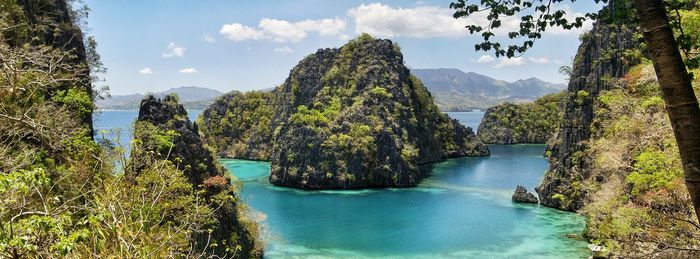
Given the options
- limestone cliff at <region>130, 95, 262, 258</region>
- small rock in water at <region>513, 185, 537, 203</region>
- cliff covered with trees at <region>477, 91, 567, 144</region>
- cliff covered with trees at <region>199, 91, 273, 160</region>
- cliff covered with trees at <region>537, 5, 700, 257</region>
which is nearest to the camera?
cliff covered with trees at <region>537, 5, 700, 257</region>

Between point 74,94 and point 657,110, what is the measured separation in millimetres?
28777

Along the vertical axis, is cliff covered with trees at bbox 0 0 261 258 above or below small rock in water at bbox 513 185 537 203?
above

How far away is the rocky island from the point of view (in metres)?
66.2

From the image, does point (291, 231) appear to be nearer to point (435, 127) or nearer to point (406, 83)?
point (406, 83)

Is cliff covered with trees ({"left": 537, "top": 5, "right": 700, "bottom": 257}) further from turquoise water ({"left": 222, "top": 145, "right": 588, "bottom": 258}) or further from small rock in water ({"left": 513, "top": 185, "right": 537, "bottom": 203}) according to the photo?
turquoise water ({"left": 222, "top": 145, "right": 588, "bottom": 258})

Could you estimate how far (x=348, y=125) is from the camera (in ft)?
234

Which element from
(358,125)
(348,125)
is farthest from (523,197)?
(348,125)

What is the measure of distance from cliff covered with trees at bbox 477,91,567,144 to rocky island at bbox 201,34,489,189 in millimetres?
29267

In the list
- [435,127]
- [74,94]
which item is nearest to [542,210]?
[74,94]

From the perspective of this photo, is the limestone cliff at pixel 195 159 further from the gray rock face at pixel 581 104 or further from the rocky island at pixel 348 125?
the rocky island at pixel 348 125

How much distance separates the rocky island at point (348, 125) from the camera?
66.2 meters

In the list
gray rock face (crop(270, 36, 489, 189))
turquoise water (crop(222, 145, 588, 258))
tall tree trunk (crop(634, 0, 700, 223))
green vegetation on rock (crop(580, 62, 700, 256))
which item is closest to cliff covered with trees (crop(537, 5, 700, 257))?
green vegetation on rock (crop(580, 62, 700, 256))

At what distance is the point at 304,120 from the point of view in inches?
2822

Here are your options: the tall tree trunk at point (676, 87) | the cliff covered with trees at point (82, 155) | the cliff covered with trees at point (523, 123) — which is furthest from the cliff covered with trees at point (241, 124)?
the tall tree trunk at point (676, 87)
